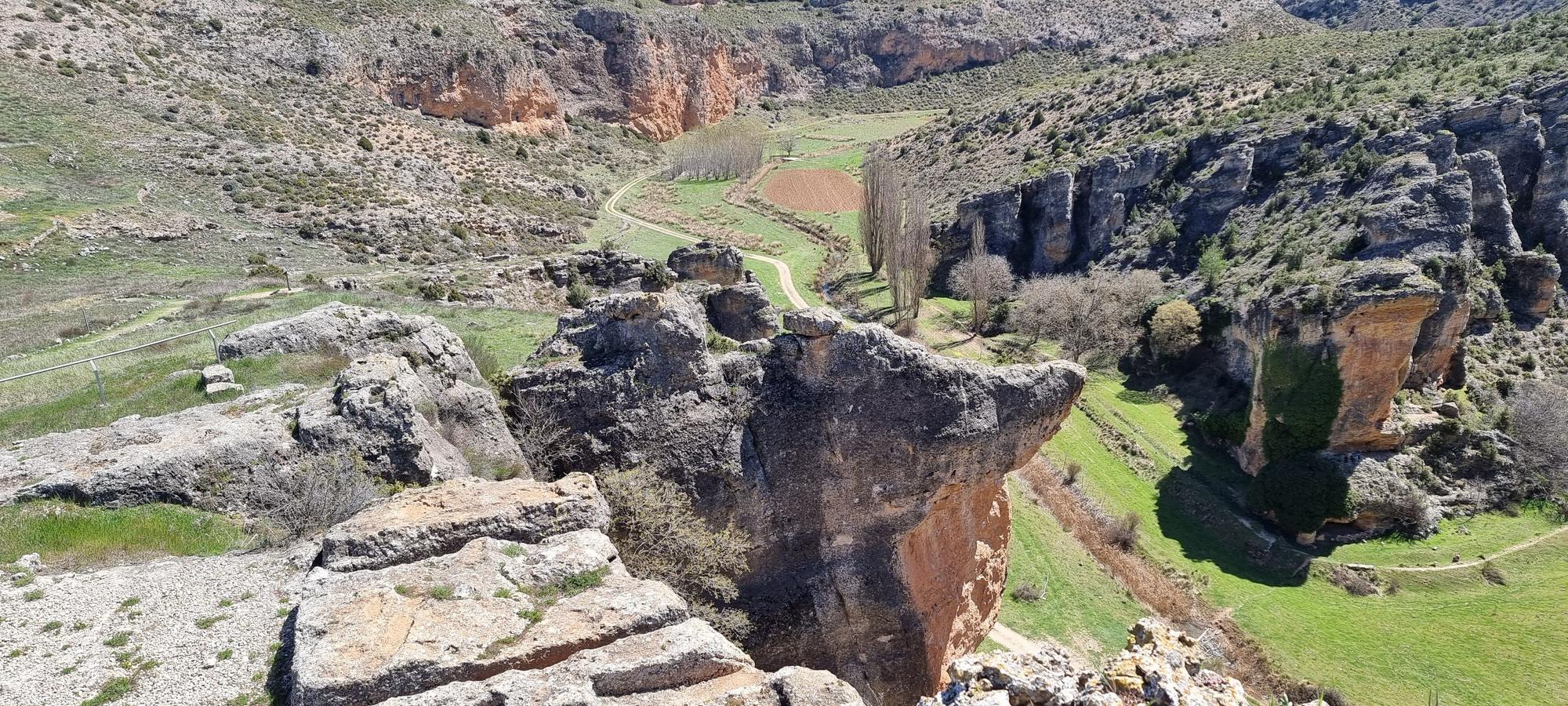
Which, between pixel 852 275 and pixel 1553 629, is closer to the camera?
pixel 1553 629

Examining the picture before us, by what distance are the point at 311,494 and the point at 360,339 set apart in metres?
8.30

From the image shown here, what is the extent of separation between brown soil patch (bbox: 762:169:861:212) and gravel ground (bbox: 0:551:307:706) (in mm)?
77353

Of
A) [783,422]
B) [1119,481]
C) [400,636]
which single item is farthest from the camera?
[1119,481]

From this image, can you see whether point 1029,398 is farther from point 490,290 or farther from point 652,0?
point 652,0

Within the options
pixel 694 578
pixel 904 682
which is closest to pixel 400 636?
pixel 694 578

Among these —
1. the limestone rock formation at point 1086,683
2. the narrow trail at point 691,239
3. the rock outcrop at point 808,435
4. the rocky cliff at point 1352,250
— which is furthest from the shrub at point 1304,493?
the narrow trail at point 691,239

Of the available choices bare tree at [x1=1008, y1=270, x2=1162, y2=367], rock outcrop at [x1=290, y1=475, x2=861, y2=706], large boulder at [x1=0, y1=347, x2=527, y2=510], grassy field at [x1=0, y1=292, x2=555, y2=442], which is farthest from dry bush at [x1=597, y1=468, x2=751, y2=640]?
bare tree at [x1=1008, y1=270, x2=1162, y2=367]

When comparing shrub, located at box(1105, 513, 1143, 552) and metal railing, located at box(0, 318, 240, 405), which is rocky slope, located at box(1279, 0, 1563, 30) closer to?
shrub, located at box(1105, 513, 1143, 552)

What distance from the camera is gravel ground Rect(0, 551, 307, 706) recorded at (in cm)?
861

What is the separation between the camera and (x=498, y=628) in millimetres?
9391

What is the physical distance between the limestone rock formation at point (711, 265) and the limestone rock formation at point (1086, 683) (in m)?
29.7

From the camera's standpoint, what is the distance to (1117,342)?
160 feet

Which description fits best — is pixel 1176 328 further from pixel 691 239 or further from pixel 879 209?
pixel 691 239

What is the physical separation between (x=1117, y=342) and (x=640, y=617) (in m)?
46.1
